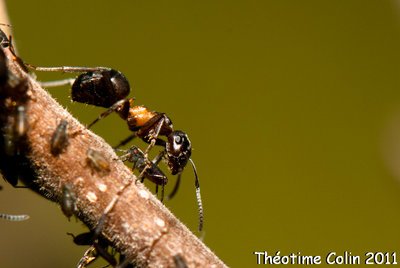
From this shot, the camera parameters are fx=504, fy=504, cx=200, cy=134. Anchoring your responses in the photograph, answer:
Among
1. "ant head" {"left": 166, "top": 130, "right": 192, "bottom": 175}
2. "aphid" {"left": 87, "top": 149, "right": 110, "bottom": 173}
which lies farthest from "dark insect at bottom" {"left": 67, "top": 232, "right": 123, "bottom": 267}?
"ant head" {"left": 166, "top": 130, "right": 192, "bottom": 175}

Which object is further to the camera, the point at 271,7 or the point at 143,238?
the point at 271,7

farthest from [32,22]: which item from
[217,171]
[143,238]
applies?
[143,238]

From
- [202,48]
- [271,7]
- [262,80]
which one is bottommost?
[262,80]

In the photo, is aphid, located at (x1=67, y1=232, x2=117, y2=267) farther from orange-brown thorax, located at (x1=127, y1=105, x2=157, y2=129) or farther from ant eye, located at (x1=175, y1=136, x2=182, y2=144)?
orange-brown thorax, located at (x1=127, y1=105, x2=157, y2=129)

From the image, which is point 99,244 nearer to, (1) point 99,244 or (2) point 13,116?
(1) point 99,244

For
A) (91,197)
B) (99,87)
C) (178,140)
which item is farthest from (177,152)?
(91,197)

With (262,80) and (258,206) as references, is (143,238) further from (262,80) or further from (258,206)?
(262,80)
